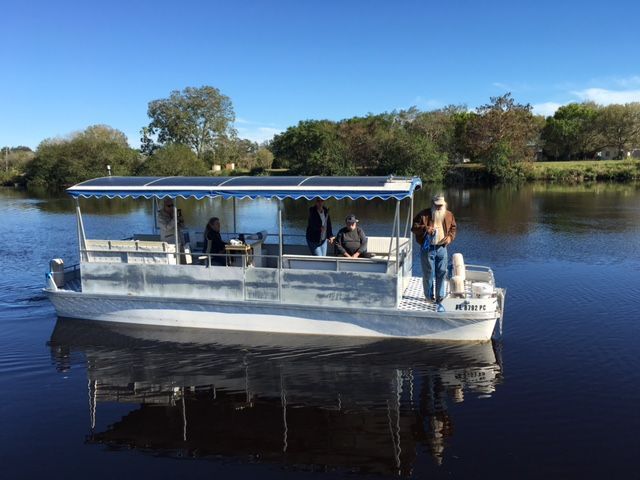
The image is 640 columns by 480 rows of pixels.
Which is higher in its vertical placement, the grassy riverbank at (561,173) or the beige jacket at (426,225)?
the grassy riverbank at (561,173)

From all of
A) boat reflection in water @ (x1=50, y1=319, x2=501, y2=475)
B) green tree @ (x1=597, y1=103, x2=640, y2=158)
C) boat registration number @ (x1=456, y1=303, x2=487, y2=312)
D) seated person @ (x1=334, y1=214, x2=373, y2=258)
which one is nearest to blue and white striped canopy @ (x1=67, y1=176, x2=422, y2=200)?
seated person @ (x1=334, y1=214, x2=373, y2=258)

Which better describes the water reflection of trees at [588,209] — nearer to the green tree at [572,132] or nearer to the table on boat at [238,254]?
the table on boat at [238,254]

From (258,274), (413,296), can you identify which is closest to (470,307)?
(413,296)

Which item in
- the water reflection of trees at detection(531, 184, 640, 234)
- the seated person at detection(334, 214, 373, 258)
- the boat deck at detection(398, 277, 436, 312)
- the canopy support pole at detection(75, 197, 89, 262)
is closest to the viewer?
the boat deck at detection(398, 277, 436, 312)

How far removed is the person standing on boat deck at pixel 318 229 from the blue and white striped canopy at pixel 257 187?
2.12 ft

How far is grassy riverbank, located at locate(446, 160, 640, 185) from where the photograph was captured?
216ft

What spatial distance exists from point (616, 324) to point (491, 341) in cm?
327

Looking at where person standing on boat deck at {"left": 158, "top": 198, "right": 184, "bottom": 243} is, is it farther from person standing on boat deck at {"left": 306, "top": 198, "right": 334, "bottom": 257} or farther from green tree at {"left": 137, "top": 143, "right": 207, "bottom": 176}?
green tree at {"left": 137, "top": 143, "right": 207, "bottom": 176}

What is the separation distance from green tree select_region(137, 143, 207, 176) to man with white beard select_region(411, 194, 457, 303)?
2231 inches

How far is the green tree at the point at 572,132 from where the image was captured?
3364 inches

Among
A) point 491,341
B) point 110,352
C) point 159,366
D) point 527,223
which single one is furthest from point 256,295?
point 527,223

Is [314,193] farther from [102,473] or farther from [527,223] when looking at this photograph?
[527,223]

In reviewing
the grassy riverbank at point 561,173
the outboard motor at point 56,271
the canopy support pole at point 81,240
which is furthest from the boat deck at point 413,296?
the grassy riverbank at point 561,173

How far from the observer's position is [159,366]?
980cm
